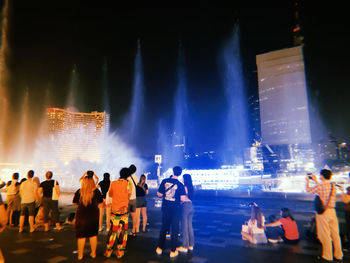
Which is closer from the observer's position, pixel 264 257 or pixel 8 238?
pixel 264 257

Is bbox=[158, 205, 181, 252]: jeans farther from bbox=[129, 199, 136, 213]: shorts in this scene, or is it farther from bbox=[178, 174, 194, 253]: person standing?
bbox=[129, 199, 136, 213]: shorts

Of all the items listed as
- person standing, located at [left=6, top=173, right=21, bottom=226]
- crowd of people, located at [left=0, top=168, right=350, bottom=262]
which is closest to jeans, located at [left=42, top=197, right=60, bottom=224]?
person standing, located at [left=6, top=173, right=21, bottom=226]

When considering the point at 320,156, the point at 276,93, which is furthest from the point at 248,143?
the point at 276,93

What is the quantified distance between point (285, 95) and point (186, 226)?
51.0 m

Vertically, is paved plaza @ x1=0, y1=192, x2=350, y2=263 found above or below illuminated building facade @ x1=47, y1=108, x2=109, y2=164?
below

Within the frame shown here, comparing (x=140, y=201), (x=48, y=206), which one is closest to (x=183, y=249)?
(x=140, y=201)

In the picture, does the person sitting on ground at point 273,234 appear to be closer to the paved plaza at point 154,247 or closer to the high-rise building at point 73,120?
the paved plaza at point 154,247

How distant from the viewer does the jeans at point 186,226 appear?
529 cm

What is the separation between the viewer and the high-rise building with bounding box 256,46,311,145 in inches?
1551

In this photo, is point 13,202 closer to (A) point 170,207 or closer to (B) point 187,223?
(A) point 170,207

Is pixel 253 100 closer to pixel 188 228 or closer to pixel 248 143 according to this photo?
pixel 248 143

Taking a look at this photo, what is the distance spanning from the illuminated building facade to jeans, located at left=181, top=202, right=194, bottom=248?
300 feet

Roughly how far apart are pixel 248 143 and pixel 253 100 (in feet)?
64.2

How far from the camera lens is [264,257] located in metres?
4.80
